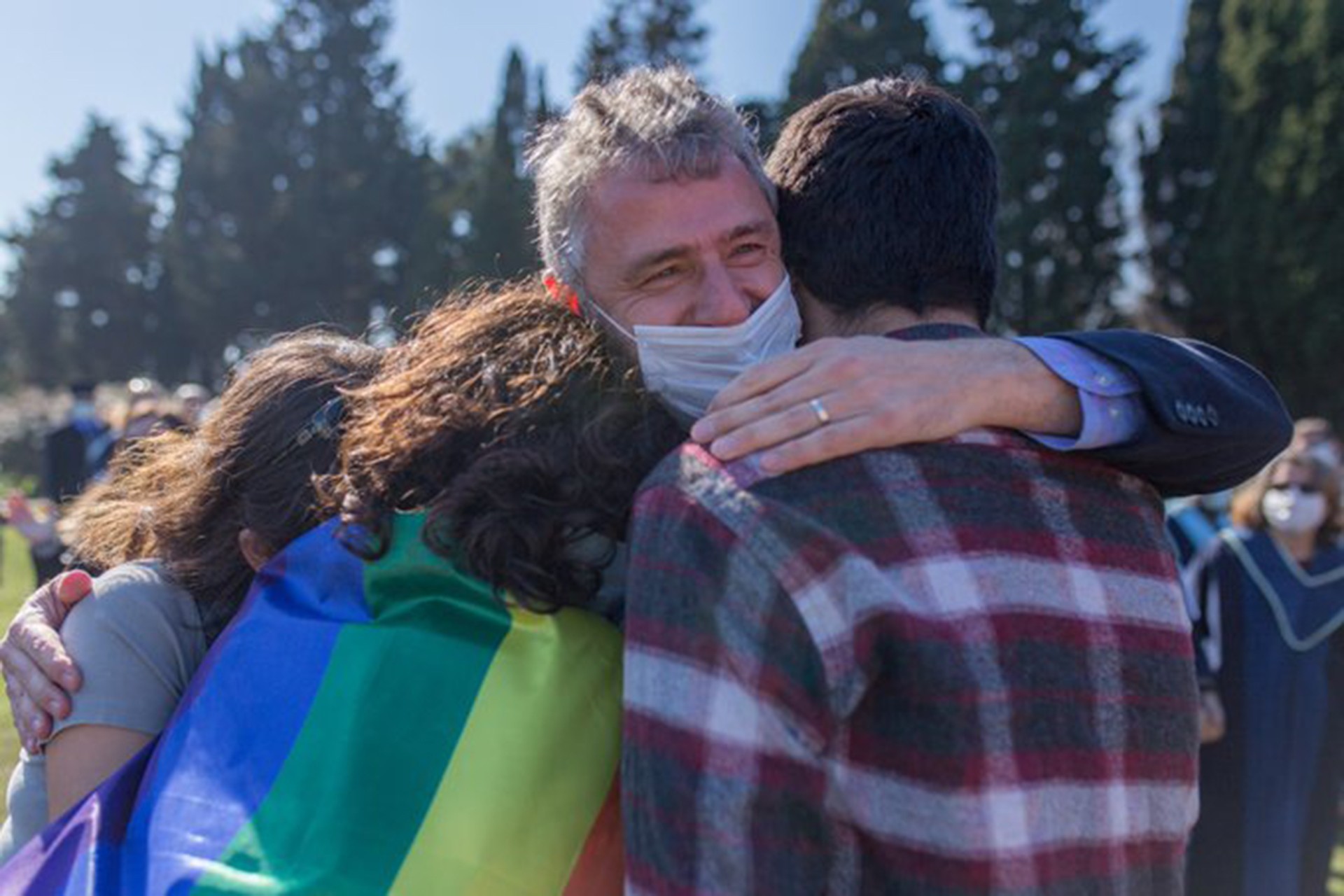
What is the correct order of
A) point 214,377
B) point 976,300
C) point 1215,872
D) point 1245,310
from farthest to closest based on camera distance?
point 214,377 → point 1245,310 → point 1215,872 → point 976,300

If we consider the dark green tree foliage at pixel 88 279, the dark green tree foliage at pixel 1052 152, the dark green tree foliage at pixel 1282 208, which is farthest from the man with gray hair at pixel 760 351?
the dark green tree foliage at pixel 88 279

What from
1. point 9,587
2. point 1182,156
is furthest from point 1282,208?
point 9,587

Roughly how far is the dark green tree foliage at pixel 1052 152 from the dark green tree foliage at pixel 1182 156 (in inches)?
32.9

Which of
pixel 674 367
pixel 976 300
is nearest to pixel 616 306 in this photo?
pixel 674 367

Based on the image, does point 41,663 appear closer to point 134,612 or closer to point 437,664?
point 134,612

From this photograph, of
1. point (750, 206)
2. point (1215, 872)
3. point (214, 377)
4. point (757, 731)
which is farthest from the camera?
point (214, 377)

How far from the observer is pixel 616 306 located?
1893mm

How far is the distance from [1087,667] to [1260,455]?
519mm

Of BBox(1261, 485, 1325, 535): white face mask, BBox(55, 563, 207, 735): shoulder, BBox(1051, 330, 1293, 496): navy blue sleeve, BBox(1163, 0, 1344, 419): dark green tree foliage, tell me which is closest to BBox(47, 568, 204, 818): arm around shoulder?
BBox(55, 563, 207, 735): shoulder

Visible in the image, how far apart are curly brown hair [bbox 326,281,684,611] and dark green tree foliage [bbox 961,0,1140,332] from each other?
25.9 meters

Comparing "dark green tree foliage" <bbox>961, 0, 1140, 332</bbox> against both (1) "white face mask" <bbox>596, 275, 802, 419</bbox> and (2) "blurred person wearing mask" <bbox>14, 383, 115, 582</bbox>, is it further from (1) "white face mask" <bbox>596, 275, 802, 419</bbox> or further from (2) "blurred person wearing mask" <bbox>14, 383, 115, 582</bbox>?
(1) "white face mask" <bbox>596, 275, 802, 419</bbox>

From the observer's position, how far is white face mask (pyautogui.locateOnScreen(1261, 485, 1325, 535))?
5.15 metres

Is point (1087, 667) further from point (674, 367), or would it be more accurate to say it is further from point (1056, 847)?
point (674, 367)

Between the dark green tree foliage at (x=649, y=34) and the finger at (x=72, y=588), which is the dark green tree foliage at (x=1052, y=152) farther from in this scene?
the finger at (x=72, y=588)
